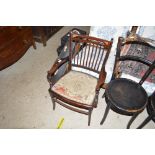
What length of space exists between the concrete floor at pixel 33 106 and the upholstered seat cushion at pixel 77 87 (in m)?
0.53

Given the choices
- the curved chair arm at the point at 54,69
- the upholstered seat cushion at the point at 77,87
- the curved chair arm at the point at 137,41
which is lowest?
the upholstered seat cushion at the point at 77,87

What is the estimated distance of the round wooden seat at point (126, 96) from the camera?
5.60 feet

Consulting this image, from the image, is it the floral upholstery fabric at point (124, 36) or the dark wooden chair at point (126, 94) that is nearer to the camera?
the dark wooden chair at point (126, 94)

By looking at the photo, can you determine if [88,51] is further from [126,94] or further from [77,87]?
[126,94]

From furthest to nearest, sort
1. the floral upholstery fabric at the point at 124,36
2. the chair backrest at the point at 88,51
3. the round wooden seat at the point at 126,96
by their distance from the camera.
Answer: the floral upholstery fabric at the point at 124,36 < the chair backrest at the point at 88,51 < the round wooden seat at the point at 126,96

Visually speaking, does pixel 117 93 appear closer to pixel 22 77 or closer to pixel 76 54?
pixel 76 54

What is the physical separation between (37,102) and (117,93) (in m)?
1.25

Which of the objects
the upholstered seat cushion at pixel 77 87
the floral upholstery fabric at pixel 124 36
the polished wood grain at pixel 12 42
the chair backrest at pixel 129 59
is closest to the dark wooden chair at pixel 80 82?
the upholstered seat cushion at pixel 77 87

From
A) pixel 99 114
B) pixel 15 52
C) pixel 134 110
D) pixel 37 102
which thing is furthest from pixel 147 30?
pixel 15 52

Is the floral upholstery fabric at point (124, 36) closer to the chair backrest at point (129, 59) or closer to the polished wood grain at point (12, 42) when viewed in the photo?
the chair backrest at point (129, 59)

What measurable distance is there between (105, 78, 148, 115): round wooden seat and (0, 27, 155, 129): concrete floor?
22.3 inches

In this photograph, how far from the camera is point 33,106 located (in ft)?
7.83

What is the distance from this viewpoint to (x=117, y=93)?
Answer: 1817mm

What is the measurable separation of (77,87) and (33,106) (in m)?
0.85
